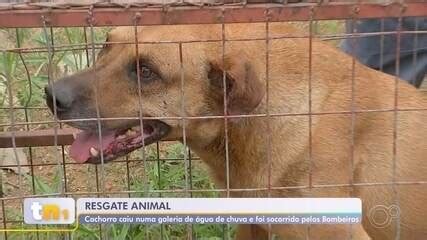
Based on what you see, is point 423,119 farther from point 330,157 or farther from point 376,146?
point 330,157

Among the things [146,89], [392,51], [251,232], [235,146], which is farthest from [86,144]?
[392,51]

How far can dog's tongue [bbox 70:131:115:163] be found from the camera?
2.83 meters

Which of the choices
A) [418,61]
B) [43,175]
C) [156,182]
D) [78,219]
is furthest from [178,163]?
[78,219]

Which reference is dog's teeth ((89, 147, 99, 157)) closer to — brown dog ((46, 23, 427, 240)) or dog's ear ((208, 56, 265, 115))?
brown dog ((46, 23, 427, 240))

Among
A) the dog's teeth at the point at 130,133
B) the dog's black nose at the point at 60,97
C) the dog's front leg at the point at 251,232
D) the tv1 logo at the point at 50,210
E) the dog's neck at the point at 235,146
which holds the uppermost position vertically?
the dog's black nose at the point at 60,97

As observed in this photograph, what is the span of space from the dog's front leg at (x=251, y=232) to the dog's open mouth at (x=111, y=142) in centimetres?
64

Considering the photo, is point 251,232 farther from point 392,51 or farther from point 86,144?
point 392,51

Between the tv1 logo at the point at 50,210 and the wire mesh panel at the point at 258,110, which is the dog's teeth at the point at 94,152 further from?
the tv1 logo at the point at 50,210

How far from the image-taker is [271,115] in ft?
8.96

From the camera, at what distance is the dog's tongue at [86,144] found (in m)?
2.83

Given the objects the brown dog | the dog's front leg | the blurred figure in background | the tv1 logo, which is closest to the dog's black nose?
the brown dog

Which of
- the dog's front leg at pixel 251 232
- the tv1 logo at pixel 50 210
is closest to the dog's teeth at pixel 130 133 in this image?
the tv1 logo at pixel 50 210

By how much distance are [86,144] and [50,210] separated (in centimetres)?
30

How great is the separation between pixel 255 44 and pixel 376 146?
551mm
